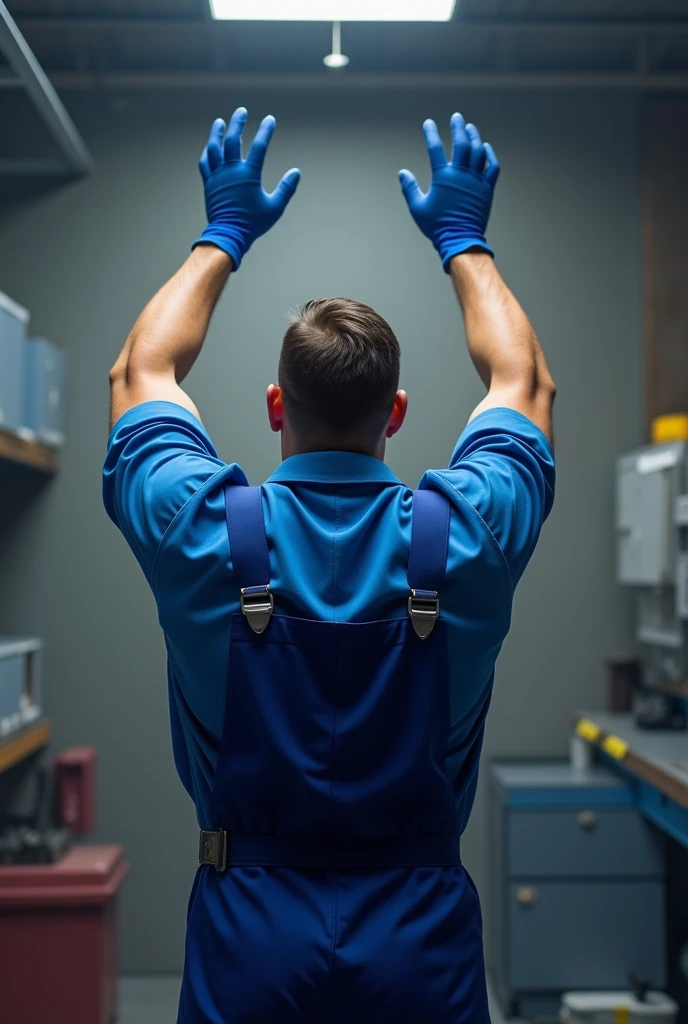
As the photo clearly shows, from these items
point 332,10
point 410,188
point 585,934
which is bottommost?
point 585,934

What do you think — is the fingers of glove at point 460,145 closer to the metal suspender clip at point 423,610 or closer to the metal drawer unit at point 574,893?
the metal suspender clip at point 423,610

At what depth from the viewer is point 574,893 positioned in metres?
3.32

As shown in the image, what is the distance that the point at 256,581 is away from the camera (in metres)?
1.05

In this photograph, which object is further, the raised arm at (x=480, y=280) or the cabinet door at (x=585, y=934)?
the cabinet door at (x=585, y=934)

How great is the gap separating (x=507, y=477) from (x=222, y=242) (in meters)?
0.56

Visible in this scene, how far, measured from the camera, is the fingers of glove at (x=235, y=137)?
5.03ft

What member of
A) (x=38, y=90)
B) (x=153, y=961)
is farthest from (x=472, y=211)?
(x=153, y=961)

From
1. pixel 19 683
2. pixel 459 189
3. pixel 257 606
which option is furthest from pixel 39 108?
pixel 257 606

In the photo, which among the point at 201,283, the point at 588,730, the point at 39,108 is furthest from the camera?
the point at 39,108

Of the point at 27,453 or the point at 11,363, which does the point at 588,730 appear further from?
the point at 11,363

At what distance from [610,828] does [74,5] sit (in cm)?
331

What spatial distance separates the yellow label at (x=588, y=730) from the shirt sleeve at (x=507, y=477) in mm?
2484

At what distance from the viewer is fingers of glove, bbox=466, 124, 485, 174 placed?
1.58 m

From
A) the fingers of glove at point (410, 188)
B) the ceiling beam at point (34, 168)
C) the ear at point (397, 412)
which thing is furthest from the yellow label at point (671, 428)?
the ear at point (397, 412)
